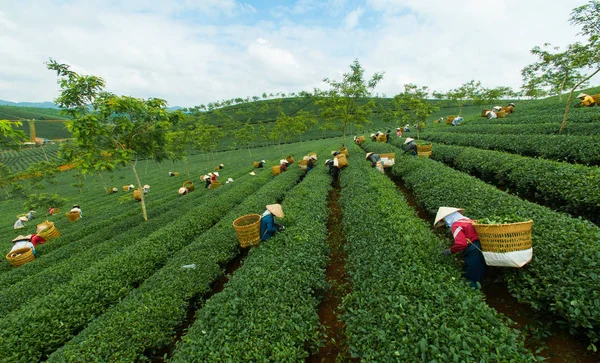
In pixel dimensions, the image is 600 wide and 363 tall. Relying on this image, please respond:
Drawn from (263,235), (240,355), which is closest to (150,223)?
(263,235)

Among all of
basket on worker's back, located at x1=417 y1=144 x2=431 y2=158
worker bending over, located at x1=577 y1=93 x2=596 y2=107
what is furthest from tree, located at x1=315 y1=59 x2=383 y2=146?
worker bending over, located at x1=577 y1=93 x2=596 y2=107

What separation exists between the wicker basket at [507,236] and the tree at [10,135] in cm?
827

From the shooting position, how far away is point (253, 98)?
A: 108 m

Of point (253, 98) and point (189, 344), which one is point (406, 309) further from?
point (253, 98)

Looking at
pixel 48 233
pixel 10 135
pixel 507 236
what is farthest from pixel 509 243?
pixel 48 233

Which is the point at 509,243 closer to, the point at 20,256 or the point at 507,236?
the point at 507,236

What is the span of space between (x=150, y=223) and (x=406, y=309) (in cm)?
1112

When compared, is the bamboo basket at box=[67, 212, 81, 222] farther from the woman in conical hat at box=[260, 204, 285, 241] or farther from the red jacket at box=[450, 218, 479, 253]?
the red jacket at box=[450, 218, 479, 253]

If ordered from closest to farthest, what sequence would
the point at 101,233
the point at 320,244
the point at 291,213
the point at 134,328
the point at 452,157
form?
the point at 134,328 → the point at 320,244 → the point at 291,213 → the point at 101,233 → the point at 452,157

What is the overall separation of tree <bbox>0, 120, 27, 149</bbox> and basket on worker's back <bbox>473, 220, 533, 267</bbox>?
8.30m

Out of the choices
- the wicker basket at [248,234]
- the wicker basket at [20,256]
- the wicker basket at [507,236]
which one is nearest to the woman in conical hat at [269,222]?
the wicker basket at [248,234]

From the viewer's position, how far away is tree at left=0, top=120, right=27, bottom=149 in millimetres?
3983

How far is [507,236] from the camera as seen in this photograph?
387cm

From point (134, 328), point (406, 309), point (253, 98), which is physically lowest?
point (134, 328)
